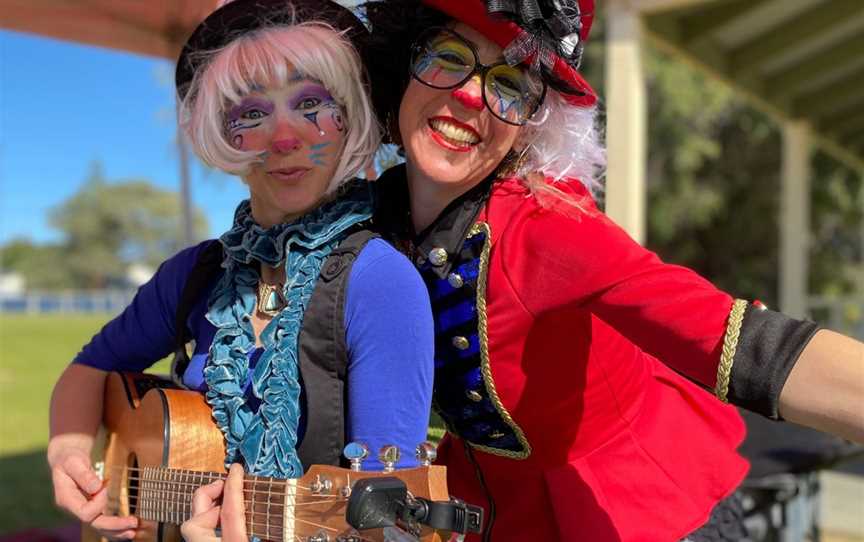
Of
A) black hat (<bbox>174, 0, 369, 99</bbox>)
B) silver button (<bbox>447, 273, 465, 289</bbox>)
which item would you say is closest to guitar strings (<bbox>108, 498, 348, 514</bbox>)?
silver button (<bbox>447, 273, 465, 289</bbox>)

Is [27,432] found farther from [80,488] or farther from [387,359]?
[387,359]

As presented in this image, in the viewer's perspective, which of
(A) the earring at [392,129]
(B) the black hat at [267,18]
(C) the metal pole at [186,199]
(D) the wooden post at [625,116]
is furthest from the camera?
(D) the wooden post at [625,116]

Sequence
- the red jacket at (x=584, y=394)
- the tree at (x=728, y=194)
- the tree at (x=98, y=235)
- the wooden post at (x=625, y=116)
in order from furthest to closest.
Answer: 1. the tree at (x=98, y=235)
2. the tree at (x=728, y=194)
3. the wooden post at (x=625, y=116)
4. the red jacket at (x=584, y=394)

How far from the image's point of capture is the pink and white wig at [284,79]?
4.50ft

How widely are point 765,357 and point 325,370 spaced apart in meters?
0.66

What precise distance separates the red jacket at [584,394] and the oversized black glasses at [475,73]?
0.16 metres

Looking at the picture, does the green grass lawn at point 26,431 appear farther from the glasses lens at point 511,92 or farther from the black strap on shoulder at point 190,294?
the glasses lens at point 511,92

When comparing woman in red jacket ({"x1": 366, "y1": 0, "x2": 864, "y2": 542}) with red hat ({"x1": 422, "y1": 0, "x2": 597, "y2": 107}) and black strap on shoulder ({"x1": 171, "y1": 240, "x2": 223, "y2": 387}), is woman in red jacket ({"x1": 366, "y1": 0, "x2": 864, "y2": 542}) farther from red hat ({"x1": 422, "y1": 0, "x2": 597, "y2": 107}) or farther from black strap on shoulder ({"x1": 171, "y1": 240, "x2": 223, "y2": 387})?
black strap on shoulder ({"x1": 171, "y1": 240, "x2": 223, "y2": 387})

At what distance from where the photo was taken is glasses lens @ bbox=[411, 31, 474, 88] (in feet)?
4.38

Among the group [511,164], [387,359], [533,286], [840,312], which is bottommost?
[840,312]

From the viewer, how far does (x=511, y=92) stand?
1.35m

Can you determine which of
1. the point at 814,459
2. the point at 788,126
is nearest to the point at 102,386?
the point at 814,459

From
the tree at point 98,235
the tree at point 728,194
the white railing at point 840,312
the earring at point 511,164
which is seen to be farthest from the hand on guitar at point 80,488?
the tree at point 98,235

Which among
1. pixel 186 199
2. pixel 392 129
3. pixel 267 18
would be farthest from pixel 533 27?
pixel 186 199
